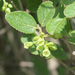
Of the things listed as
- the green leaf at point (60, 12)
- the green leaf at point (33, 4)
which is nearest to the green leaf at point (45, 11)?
the green leaf at point (60, 12)

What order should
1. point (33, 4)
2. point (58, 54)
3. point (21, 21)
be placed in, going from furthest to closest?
point (33, 4) < point (58, 54) < point (21, 21)

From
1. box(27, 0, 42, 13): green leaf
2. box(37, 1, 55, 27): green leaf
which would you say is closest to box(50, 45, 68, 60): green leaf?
box(37, 1, 55, 27): green leaf

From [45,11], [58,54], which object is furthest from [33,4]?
[58,54]

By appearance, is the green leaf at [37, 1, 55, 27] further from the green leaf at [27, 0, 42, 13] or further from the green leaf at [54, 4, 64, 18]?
the green leaf at [27, 0, 42, 13]

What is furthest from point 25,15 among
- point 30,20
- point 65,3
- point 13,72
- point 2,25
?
point 13,72

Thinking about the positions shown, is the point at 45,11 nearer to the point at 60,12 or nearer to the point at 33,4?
the point at 60,12

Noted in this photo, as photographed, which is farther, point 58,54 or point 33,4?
point 33,4
